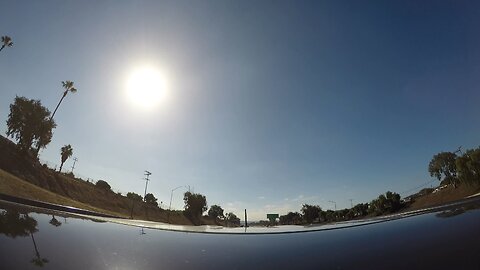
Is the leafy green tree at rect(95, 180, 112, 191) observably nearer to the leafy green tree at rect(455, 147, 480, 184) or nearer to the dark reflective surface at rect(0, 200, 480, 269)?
the dark reflective surface at rect(0, 200, 480, 269)

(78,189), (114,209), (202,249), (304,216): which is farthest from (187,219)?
(202,249)

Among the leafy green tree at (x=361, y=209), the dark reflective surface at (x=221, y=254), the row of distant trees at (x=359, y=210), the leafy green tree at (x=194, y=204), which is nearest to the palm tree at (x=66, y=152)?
the leafy green tree at (x=194, y=204)

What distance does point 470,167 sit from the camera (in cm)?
7412

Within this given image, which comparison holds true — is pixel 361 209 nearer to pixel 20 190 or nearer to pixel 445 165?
pixel 445 165

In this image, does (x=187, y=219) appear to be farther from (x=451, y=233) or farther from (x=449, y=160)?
(x=451, y=233)

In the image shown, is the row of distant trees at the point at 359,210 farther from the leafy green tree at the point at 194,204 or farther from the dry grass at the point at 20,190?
the dry grass at the point at 20,190

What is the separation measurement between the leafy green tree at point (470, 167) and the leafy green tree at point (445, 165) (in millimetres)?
28157

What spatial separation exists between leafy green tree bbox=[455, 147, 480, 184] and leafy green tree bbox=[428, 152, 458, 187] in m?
28.2

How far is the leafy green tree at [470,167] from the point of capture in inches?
2855

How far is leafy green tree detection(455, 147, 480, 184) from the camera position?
238 ft

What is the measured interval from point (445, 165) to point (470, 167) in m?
36.7

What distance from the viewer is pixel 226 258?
2375 millimetres

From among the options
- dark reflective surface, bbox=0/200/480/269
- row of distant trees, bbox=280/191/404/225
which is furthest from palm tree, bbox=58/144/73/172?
dark reflective surface, bbox=0/200/480/269

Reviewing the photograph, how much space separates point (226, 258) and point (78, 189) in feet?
304
